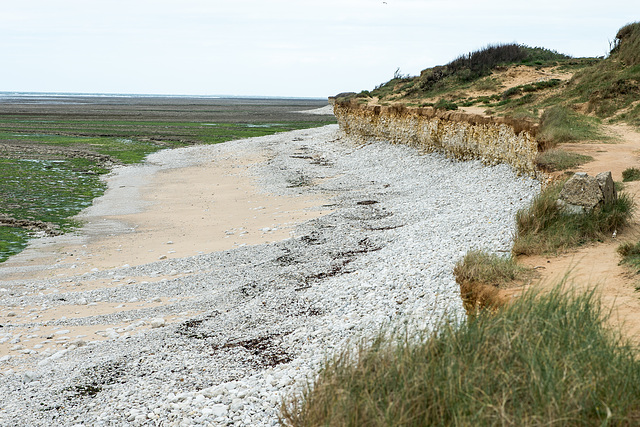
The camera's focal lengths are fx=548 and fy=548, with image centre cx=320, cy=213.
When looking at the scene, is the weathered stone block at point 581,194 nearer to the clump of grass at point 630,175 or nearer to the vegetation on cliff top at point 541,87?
the clump of grass at point 630,175

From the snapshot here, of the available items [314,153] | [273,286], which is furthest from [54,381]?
[314,153]

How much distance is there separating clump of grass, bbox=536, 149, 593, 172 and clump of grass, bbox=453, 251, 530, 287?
622 cm

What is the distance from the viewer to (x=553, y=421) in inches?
141

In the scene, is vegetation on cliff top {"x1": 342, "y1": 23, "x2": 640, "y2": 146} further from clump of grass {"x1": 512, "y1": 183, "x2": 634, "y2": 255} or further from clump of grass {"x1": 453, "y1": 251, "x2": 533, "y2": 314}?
clump of grass {"x1": 453, "y1": 251, "x2": 533, "y2": 314}

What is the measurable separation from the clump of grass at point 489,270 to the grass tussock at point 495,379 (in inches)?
106

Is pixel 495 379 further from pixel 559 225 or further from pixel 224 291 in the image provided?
pixel 224 291

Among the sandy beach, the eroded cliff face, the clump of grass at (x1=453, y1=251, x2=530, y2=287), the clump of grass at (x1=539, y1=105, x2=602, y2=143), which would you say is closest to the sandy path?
the clump of grass at (x1=453, y1=251, x2=530, y2=287)

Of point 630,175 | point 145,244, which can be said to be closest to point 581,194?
point 630,175

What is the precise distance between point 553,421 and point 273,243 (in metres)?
12.1

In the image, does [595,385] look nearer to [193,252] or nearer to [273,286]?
[273,286]

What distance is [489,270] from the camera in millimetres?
7855

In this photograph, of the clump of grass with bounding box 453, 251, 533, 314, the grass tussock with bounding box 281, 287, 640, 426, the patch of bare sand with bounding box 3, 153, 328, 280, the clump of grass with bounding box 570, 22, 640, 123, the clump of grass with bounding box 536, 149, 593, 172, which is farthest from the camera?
the clump of grass with bounding box 570, 22, 640, 123

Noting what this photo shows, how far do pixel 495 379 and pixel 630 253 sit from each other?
5233 mm

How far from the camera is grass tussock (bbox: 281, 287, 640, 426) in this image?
378 centimetres
